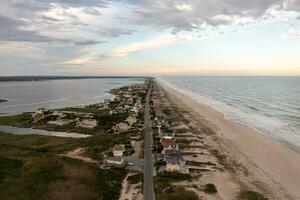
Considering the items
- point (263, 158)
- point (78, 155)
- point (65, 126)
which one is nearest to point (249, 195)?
point (263, 158)

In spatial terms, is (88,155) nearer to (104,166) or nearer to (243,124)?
(104,166)

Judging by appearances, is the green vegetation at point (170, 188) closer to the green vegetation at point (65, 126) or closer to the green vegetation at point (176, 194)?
the green vegetation at point (176, 194)

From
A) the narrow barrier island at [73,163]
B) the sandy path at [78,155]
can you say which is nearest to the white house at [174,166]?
the narrow barrier island at [73,163]

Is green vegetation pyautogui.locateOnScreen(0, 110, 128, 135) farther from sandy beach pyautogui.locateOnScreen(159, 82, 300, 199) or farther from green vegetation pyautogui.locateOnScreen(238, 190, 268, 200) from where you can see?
green vegetation pyautogui.locateOnScreen(238, 190, 268, 200)

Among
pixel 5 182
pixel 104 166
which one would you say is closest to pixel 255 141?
pixel 104 166

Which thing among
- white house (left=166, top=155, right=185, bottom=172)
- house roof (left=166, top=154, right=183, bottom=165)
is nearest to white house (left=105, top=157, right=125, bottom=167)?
house roof (left=166, top=154, right=183, bottom=165)

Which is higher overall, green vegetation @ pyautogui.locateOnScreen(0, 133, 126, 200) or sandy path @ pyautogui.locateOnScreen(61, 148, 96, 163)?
green vegetation @ pyautogui.locateOnScreen(0, 133, 126, 200)

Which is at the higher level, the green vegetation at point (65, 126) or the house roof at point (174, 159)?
the house roof at point (174, 159)
